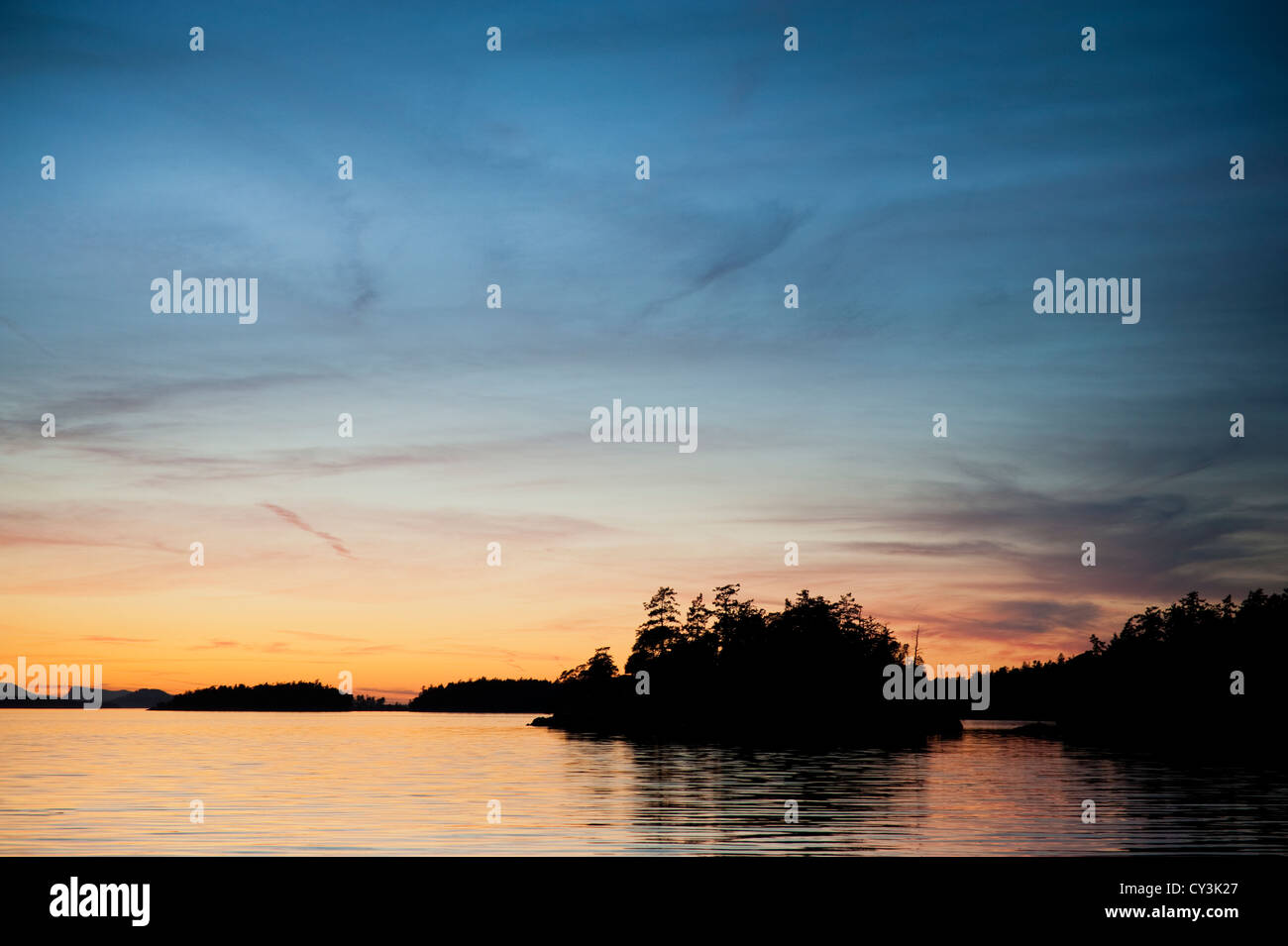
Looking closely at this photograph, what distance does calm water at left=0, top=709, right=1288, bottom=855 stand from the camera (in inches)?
1388

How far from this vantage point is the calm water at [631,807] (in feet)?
116

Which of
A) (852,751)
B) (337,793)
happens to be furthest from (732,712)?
(337,793)

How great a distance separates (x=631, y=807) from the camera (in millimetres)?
49375

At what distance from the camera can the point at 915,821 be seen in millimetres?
43688
